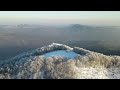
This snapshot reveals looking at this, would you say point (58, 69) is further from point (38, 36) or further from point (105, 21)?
point (105, 21)

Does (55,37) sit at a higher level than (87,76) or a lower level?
higher

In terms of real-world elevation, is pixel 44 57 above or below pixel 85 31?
below

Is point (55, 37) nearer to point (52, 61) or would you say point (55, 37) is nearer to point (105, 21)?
point (52, 61)
